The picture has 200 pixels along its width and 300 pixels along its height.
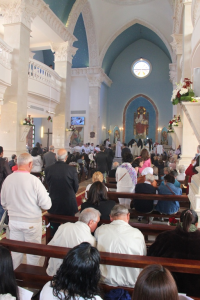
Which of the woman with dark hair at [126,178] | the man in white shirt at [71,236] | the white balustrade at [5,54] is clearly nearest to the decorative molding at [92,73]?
the white balustrade at [5,54]

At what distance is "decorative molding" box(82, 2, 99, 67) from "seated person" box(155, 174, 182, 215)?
1537 cm

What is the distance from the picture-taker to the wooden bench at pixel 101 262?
82.1 inches

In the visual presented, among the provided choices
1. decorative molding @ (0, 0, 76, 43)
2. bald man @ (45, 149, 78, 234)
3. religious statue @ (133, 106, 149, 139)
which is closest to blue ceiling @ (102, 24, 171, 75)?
religious statue @ (133, 106, 149, 139)

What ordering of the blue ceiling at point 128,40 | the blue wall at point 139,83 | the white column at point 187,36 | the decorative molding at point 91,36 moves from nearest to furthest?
the white column at point 187,36 < the decorative molding at point 91,36 < the blue ceiling at point 128,40 < the blue wall at point 139,83

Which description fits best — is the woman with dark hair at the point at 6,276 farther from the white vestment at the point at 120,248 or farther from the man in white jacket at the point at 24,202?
the man in white jacket at the point at 24,202

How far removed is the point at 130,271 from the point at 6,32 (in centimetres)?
934

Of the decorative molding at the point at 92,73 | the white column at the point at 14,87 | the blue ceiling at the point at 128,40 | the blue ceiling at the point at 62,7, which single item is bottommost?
the white column at the point at 14,87

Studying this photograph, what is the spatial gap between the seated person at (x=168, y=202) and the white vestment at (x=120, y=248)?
8.23 feet

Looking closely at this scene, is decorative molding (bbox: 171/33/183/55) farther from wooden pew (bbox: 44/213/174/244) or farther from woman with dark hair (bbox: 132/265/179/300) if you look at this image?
woman with dark hair (bbox: 132/265/179/300)

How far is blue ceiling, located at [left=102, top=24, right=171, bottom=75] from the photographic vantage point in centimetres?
2117

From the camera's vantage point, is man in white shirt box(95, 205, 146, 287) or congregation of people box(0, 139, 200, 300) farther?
man in white shirt box(95, 205, 146, 287)

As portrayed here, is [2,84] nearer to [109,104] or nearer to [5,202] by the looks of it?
[5,202]

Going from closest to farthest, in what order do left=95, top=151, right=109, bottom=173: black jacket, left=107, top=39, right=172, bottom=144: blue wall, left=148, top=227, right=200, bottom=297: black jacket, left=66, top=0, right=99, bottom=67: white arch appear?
left=148, top=227, right=200, bottom=297: black jacket, left=95, top=151, right=109, bottom=173: black jacket, left=66, top=0, right=99, bottom=67: white arch, left=107, top=39, right=172, bottom=144: blue wall

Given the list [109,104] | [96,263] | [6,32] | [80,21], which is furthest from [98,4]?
[96,263]
